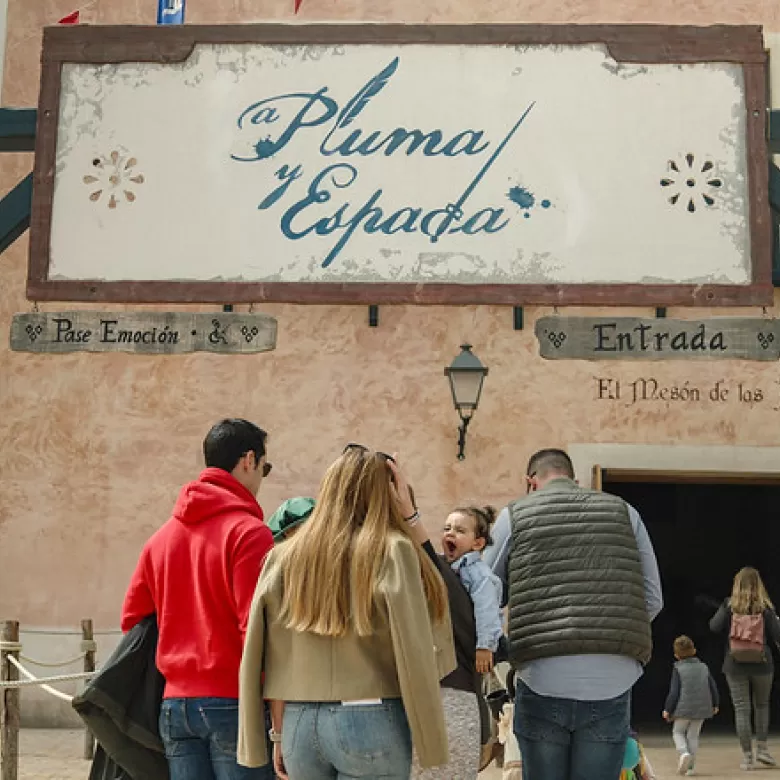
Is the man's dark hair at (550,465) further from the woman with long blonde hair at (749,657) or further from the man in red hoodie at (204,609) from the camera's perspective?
the woman with long blonde hair at (749,657)

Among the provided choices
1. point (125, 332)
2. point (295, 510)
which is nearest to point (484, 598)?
point (295, 510)

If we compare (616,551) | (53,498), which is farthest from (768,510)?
(616,551)

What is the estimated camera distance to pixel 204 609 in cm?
340

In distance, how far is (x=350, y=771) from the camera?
2814 millimetres

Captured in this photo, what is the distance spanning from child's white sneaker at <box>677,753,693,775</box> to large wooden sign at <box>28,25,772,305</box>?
3.73m

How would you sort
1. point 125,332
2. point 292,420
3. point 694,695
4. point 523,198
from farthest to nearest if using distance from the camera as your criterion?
point 292,420 < point 694,695 < point 125,332 < point 523,198

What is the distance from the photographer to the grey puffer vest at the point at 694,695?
858 cm

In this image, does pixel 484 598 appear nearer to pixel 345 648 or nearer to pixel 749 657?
pixel 345 648

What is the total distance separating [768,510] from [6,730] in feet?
A: 32.3

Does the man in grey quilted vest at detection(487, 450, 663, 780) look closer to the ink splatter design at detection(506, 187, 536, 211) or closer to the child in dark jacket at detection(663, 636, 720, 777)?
the ink splatter design at detection(506, 187, 536, 211)

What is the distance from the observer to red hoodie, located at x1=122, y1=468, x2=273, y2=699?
337 cm

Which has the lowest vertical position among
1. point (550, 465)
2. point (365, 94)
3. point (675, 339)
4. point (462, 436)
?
point (550, 465)

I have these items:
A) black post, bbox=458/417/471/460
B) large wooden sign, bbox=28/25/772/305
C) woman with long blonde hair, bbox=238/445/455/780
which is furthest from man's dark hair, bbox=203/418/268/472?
black post, bbox=458/417/471/460

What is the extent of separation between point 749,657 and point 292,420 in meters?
3.92
